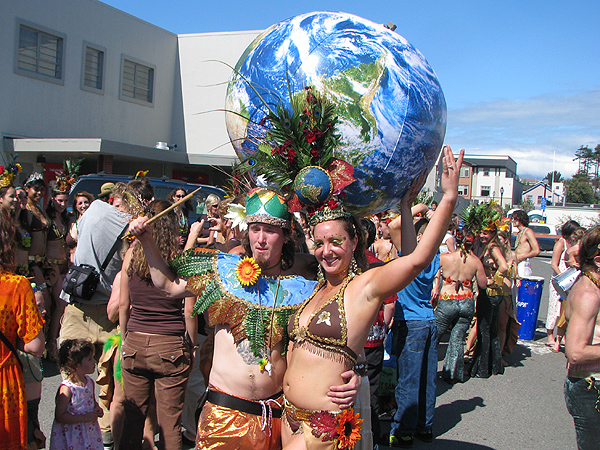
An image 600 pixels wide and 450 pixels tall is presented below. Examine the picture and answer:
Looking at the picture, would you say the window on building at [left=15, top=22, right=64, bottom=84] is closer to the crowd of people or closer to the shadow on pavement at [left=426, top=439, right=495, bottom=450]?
the crowd of people

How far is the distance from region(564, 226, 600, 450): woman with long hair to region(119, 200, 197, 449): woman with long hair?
2409 millimetres

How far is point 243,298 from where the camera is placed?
8.38 feet

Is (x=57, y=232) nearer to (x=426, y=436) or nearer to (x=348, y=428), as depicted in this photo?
(x=426, y=436)

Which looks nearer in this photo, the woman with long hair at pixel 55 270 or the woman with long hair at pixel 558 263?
the woman with long hair at pixel 55 270

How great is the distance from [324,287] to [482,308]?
15.5 feet

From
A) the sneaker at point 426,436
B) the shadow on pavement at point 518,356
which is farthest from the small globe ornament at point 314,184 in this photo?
the shadow on pavement at point 518,356

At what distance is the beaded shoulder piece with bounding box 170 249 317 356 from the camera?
250cm

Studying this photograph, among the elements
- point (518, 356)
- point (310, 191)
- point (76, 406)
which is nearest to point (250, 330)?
point (310, 191)

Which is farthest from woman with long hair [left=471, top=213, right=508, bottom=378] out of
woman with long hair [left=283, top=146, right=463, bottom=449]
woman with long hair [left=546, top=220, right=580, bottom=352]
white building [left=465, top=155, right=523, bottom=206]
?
white building [left=465, top=155, right=523, bottom=206]

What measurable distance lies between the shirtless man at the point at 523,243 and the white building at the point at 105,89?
21.2ft

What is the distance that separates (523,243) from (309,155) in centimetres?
735

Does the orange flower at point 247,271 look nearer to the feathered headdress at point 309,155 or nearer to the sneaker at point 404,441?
the feathered headdress at point 309,155

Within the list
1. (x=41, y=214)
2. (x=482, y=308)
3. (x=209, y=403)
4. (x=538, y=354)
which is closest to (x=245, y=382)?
(x=209, y=403)

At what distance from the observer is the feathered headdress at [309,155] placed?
226cm
